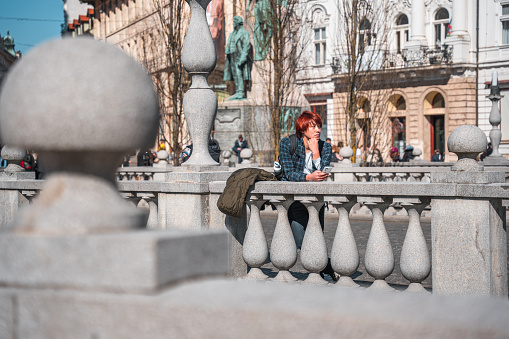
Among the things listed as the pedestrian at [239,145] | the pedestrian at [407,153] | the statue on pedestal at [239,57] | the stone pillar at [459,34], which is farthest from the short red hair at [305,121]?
the stone pillar at [459,34]

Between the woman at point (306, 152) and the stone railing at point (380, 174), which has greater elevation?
the woman at point (306, 152)

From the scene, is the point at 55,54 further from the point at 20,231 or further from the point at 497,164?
the point at 497,164

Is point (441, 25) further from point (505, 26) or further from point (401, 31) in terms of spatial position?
point (505, 26)

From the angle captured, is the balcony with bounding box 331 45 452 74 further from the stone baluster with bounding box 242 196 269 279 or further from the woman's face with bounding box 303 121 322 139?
the stone baluster with bounding box 242 196 269 279

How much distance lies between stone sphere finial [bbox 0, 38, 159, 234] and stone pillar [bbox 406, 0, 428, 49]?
129 feet

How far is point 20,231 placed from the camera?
2.68 meters

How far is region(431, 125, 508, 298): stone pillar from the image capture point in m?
5.33

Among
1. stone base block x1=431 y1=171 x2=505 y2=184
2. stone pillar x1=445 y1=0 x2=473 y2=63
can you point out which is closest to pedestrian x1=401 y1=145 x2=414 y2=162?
stone pillar x1=445 y1=0 x2=473 y2=63

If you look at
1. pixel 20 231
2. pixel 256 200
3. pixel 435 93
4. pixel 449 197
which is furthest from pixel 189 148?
pixel 435 93

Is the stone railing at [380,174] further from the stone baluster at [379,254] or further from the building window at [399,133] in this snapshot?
the building window at [399,133]

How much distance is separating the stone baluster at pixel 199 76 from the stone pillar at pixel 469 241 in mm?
2797

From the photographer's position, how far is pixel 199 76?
7598mm

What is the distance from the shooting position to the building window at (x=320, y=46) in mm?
45969

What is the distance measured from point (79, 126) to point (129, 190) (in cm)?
456
